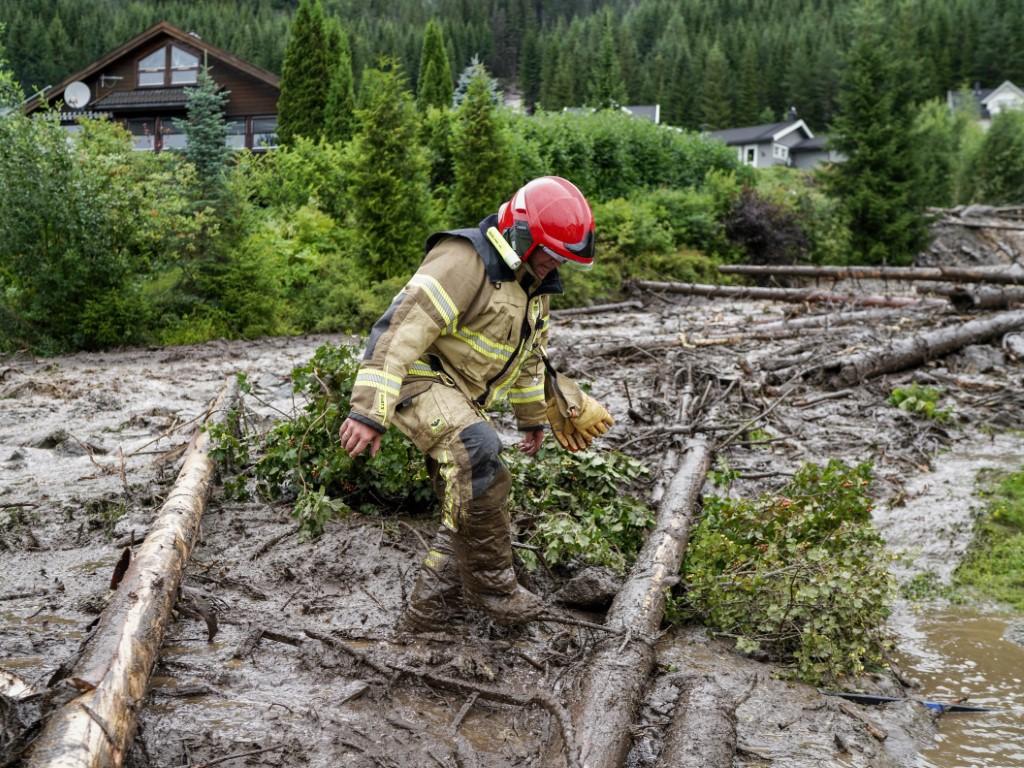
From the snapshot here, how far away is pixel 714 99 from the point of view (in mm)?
73625

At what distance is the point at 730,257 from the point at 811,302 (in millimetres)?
6886

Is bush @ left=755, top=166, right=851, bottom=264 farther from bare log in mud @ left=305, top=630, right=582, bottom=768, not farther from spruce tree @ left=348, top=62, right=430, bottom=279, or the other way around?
bare log in mud @ left=305, top=630, right=582, bottom=768

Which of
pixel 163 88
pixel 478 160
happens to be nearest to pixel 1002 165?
pixel 478 160

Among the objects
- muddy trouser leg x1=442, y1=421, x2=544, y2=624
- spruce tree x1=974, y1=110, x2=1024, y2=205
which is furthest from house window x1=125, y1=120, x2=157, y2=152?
spruce tree x1=974, y1=110, x2=1024, y2=205

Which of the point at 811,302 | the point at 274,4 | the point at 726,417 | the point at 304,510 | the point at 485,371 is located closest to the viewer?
the point at 485,371

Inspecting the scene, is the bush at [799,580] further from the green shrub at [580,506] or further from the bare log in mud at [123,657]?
the bare log in mud at [123,657]

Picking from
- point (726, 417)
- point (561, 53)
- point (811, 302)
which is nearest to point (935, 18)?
point (561, 53)

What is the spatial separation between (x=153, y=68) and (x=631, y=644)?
3356cm

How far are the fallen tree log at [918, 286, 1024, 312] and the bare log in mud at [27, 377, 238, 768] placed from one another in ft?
44.1

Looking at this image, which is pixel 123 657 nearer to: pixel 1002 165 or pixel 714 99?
pixel 1002 165

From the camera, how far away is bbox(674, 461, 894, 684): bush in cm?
409

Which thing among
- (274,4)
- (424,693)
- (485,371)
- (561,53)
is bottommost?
(424,693)

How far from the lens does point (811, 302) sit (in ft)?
58.1

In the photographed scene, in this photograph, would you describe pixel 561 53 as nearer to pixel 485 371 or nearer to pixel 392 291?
pixel 392 291
